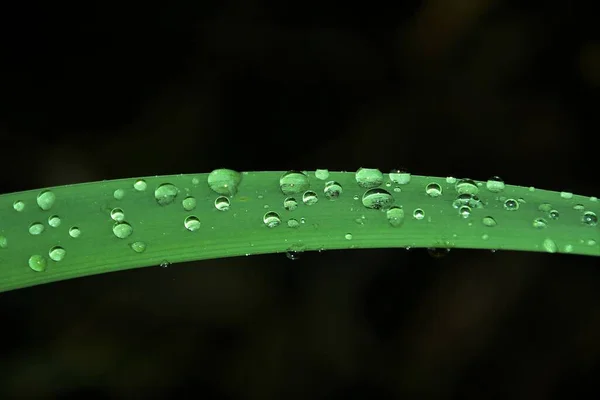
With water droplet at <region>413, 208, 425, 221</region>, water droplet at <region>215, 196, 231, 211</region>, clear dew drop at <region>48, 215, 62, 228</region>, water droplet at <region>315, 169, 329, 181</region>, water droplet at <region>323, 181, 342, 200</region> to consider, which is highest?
water droplet at <region>315, 169, 329, 181</region>

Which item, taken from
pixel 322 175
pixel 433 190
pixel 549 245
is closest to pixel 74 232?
pixel 322 175

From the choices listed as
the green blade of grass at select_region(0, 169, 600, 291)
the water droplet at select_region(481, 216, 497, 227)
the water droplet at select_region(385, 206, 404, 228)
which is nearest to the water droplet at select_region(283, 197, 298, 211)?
the green blade of grass at select_region(0, 169, 600, 291)

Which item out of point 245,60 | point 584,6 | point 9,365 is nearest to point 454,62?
point 584,6

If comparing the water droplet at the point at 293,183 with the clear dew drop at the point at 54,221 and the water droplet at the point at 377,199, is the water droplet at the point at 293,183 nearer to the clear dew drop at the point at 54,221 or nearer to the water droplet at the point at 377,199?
the water droplet at the point at 377,199

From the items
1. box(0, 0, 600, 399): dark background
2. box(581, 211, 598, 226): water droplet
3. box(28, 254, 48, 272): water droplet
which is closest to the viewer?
box(28, 254, 48, 272): water droplet

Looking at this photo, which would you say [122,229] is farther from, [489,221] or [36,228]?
[489,221]

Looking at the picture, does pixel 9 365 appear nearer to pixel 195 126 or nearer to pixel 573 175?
pixel 195 126

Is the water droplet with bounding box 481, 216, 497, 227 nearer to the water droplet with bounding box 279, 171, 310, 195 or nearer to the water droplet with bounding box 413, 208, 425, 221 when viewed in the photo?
the water droplet with bounding box 413, 208, 425, 221

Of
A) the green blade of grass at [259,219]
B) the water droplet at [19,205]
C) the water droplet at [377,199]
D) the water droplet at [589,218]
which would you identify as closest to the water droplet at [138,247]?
the green blade of grass at [259,219]
